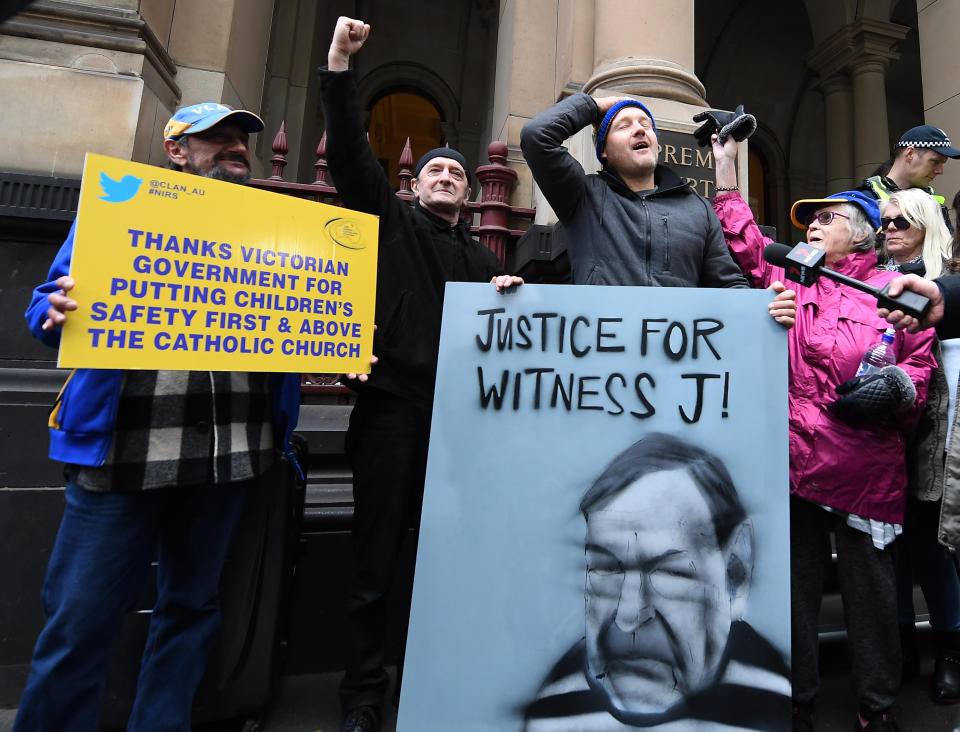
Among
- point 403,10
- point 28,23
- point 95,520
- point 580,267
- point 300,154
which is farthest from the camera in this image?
point 403,10

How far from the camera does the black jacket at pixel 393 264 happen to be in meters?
2.05

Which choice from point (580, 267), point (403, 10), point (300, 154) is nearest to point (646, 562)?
point (580, 267)

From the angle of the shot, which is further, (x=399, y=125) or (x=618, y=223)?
(x=399, y=125)

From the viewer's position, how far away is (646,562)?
1.70 metres

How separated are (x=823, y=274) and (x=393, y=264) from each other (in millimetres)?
1415

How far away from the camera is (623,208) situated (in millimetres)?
2150

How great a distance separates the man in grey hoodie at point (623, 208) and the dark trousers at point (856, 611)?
995 mm

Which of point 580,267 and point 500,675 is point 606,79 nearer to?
Answer: point 580,267

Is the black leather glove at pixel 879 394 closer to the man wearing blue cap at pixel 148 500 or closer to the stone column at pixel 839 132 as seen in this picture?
the man wearing blue cap at pixel 148 500

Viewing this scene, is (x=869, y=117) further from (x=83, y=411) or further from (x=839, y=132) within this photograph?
(x=83, y=411)

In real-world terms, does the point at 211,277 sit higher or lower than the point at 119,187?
lower

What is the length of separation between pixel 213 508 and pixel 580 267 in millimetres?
1489

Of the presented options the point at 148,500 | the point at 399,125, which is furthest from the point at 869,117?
the point at 148,500

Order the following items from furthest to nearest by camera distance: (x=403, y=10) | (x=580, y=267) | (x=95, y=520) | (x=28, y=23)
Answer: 1. (x=403, y=10)
2. (x=28, y=23)
3. (x=580, y=267)
4. (x=95, y=520)
